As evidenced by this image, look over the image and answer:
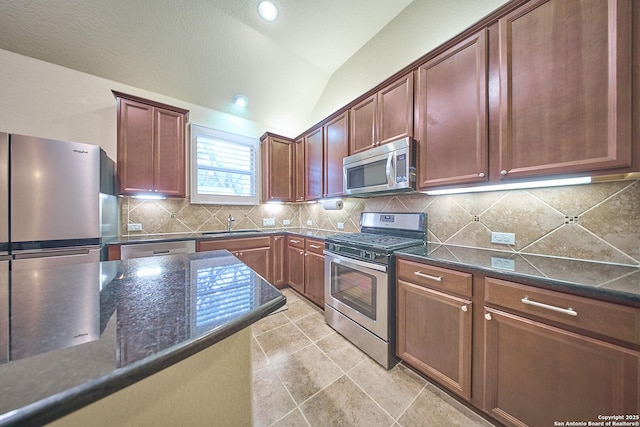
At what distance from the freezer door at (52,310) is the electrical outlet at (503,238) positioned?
2.12 meters

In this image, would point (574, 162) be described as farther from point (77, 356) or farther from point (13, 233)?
point (13, 233)

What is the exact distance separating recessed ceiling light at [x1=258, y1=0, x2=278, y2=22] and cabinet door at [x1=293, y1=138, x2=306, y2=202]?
4.53 ft

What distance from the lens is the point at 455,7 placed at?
1.86 metres

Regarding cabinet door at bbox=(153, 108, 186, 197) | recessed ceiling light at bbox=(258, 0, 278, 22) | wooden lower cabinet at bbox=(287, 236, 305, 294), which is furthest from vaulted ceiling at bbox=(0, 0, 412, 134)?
wooden lower cabinet at bbox=(287, 236, 305, 294)

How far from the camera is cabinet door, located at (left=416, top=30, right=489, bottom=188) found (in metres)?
1.42

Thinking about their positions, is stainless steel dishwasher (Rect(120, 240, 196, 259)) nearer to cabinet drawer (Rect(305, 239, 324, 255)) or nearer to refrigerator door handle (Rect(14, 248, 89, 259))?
refrigerator door handle (Rect(14, 248, 89, 259))

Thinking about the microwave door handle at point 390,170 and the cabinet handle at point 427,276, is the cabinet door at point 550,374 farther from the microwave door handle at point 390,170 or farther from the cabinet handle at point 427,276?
the microwave door handle at point 390,170

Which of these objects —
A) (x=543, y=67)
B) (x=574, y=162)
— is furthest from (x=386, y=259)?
(x=543, y=67)

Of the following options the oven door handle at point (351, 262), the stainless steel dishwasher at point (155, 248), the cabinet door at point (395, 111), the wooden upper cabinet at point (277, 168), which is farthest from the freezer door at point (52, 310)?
the wooden upper cabinet at point (277, 168)

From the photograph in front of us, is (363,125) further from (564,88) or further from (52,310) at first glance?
(52,310)

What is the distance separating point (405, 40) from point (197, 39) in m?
2.31

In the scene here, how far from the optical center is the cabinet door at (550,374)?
86 centimetres

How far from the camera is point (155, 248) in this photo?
2.20 metres

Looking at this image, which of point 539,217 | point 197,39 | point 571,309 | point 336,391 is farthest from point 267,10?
point 336,391
